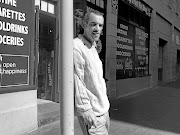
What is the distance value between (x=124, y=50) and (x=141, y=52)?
2.67 metres

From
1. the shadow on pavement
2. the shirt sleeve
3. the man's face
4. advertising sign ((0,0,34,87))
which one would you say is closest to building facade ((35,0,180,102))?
advertising sign ((0,0,34,87))

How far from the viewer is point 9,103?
4523 millimetres

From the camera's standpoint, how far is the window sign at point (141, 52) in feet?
42.4

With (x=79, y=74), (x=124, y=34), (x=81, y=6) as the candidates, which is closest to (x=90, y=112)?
(x=79, y=74)

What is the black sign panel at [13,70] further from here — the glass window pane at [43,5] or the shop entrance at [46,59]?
the shop entrance at [46,59]

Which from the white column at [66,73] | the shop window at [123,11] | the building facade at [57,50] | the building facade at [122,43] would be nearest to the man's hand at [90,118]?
the white column at [66,73]

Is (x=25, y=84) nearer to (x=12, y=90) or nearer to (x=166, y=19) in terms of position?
(x=12, y=90)

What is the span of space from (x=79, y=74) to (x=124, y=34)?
934cm

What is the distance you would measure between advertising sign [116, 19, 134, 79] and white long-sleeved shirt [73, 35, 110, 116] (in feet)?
27.0

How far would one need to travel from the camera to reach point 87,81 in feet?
6.99

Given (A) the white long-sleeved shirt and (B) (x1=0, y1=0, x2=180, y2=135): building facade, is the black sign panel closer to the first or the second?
(B) (x1=0, y1=0, x2=180, y2=135): building facade

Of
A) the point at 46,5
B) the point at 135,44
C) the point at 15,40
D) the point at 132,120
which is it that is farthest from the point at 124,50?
the point at 15,40

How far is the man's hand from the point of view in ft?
6.64

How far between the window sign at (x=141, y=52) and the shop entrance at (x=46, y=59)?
20.7 feet
